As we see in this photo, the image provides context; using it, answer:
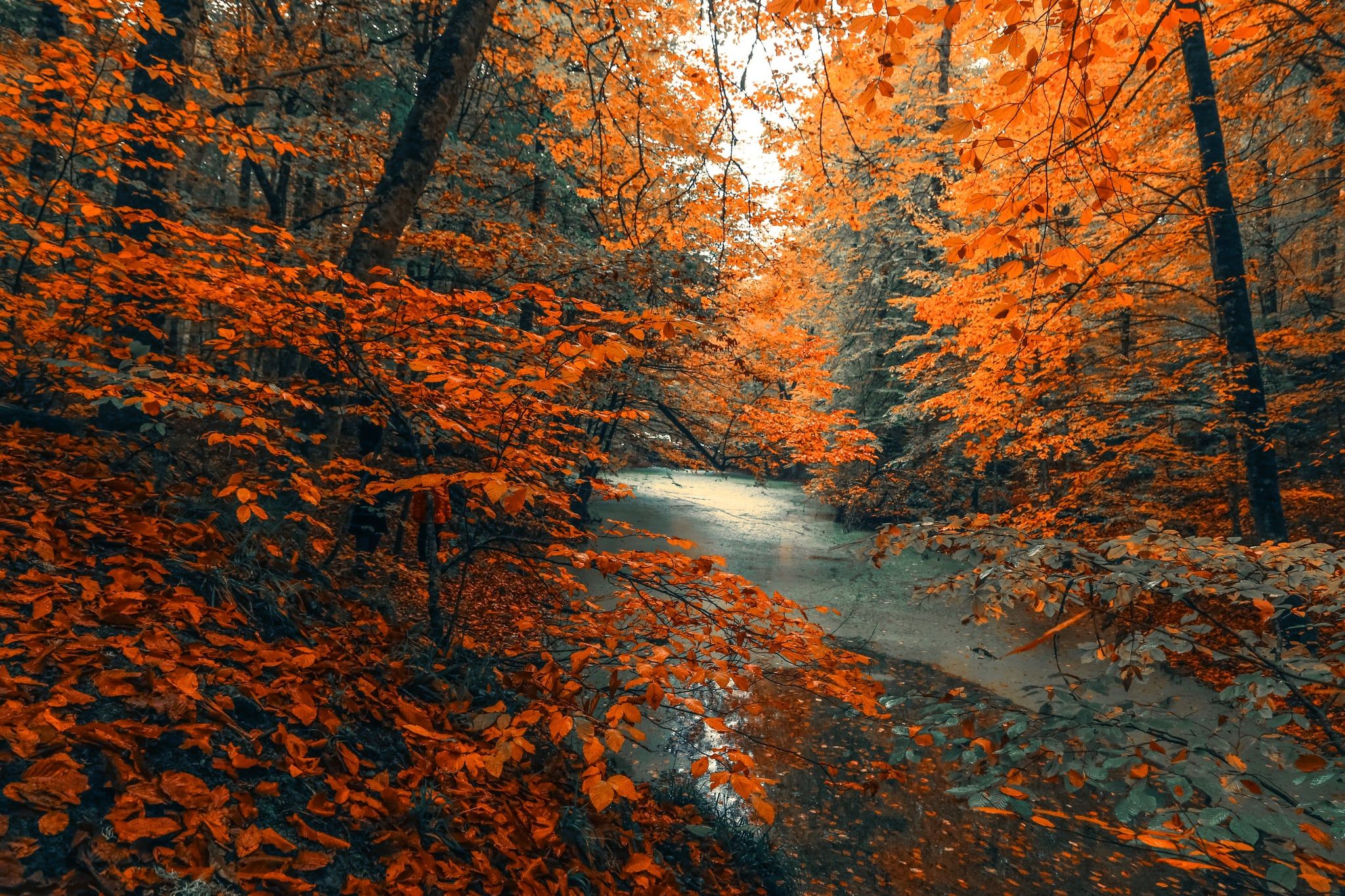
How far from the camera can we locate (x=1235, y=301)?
5840 mm

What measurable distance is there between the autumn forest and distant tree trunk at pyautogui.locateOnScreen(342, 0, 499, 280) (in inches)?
1.3

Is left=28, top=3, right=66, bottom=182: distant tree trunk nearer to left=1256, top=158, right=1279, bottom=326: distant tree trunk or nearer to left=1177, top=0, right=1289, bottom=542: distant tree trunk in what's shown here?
left=1177, top=0, right=1289, bottom=542: distant tree trunk

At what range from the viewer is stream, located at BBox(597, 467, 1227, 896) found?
4.30 m

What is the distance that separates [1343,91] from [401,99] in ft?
35.4

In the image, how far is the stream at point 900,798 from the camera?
14.1ft

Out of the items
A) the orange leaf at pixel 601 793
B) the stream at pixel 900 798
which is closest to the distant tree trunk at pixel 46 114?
the orange leaf at pixel 601 793

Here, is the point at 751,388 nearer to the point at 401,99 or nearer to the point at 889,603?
the point at 889,603

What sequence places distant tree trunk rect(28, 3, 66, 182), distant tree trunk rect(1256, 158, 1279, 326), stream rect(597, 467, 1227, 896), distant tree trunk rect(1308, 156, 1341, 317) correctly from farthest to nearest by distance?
distant tree trunk rect(1308, 156, 1341, 317), distant tree trunk rect(1256, 158, 1279, 326), stream rect(597, 467, 1227, 896), distant tree trunk rect(28, 3, 66, 182)

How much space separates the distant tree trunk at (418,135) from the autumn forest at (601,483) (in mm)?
33

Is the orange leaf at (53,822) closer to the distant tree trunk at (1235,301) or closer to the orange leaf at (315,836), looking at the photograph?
the orange leaf at (315,836)

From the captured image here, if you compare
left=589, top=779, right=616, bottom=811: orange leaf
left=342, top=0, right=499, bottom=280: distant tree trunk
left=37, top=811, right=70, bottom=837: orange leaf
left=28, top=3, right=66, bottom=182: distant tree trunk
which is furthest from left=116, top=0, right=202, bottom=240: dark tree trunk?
left=589, top=779, right=616, bottom=811: orange leaf

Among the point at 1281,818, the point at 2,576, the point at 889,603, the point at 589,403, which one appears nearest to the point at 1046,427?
the point at 889,603

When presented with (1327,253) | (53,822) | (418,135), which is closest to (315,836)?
(53,822)

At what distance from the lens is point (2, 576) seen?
6.38 feet
